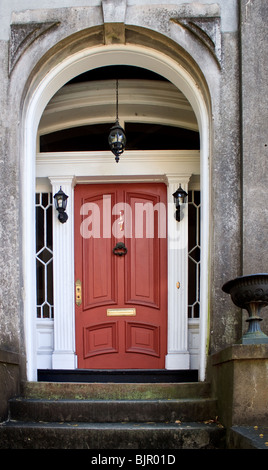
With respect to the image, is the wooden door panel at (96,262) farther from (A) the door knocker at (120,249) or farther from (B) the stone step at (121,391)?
(B) the stone step at (121,391)

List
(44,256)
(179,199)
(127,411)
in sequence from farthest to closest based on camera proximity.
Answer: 1. (44,256)
2. (179,199)
3. (127,411)

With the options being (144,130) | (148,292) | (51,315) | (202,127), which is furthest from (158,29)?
(51,315)

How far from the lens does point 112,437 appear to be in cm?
471

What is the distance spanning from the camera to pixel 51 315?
723 cm

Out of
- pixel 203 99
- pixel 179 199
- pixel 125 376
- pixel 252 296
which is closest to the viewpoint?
pixel 252 296

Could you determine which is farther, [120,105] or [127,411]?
[120,105]

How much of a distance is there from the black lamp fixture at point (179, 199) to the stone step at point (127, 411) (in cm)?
267

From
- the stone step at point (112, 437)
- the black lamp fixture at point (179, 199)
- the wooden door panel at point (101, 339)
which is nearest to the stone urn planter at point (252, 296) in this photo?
the stone step at point (112, 437)

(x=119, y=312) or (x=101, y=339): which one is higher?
(x=119, y=312)

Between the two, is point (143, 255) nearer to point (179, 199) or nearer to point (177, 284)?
point (177, 284)

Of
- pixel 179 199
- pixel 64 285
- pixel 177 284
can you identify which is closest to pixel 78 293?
pixel 64 285

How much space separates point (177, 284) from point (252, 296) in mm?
2352

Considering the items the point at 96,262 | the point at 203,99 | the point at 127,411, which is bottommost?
the point at 127,411
